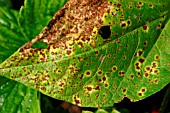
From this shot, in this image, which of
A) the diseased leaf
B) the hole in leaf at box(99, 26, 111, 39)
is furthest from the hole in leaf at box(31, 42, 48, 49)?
the hole in leaf at box(99, 26, 111, 39)

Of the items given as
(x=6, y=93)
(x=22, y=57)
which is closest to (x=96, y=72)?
(x=22, y=57)

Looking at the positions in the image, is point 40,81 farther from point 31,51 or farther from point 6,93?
point 6,93

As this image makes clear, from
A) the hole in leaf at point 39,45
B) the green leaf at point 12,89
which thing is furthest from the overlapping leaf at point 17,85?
the hole in leaf at point 39,45

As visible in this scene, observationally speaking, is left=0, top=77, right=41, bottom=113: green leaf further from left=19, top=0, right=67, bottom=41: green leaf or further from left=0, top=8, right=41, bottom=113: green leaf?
left=19, top=0, right=67, bottom=41: green leaf

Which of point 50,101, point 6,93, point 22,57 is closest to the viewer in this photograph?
point 22,57

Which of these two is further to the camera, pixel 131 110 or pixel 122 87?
pixel 131 110

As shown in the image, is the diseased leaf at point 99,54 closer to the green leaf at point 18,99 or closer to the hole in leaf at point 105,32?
the hole in leaf at point 105,32
